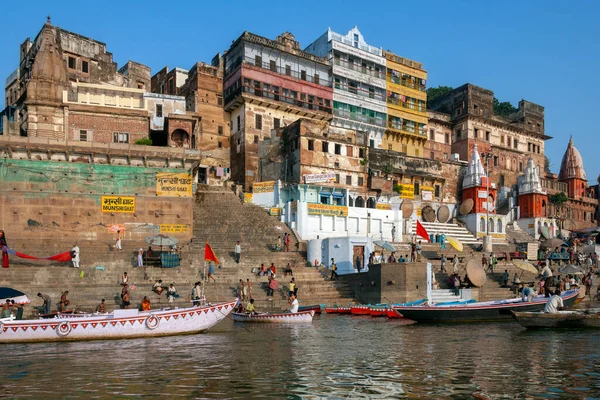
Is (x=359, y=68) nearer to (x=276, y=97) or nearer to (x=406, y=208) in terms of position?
(x=276, y=97)

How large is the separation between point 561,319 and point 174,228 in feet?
67.6

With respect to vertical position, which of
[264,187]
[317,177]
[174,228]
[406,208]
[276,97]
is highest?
[276,97]

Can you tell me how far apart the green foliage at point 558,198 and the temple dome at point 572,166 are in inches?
272

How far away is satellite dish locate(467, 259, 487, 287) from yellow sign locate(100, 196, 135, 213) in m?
18.0

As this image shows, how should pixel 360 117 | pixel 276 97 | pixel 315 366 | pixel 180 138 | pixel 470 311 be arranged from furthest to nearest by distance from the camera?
pixel 360 117
pixel 276 97
pixel 180 138
pixel 470 311
pixel 315 366

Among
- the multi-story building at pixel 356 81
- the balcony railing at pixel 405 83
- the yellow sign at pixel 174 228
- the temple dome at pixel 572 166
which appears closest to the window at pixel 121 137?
the yellow sign at pixel 174 228

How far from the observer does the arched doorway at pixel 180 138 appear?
40344 millimetres

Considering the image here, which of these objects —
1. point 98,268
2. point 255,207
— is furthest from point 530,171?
point 98,268

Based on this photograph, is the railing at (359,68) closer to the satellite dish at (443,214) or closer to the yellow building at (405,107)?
the yellow building at (405,107)

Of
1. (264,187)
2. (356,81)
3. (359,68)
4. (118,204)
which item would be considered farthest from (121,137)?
(359,68)

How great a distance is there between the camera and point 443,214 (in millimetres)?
49750

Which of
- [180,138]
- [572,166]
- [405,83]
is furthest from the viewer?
[572,166]

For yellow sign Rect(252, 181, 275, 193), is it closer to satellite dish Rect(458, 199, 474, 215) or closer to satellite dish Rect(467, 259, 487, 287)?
satellite dish Rect(467, 259, 487, 287)

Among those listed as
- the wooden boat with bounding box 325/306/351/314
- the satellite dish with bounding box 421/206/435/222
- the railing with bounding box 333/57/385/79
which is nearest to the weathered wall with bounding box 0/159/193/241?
the wooden boat with bounding box 325/306/351/314
